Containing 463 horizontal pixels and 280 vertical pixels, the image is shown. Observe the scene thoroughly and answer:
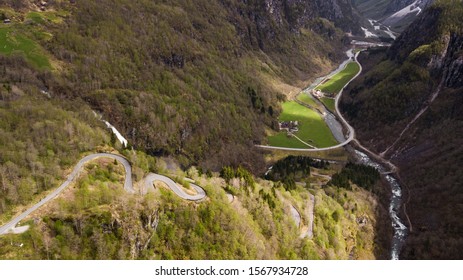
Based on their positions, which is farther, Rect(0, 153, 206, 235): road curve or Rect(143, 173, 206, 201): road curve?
Rect(143, 173, 206, 201): road curve

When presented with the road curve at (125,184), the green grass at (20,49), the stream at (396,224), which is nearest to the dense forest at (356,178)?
the stream at (396,224)

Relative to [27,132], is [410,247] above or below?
below

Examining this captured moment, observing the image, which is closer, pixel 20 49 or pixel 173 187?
pixel 173 187

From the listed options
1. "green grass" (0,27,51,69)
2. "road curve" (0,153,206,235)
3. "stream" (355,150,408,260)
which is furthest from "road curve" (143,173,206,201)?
"green grass" (0,27,51,69)

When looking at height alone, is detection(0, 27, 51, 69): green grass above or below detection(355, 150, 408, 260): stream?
above

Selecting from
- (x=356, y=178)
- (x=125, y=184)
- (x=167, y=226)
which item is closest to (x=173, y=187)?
(x=125, y=184)

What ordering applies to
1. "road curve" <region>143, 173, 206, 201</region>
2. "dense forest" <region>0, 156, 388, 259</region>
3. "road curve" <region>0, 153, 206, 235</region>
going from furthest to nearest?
"road curve" <region>143, 173, 206, 201</region> < "road curve" <region>0, 153, 206, 235</region> < "dense forest" <region>0, 156, 388, 259</region>

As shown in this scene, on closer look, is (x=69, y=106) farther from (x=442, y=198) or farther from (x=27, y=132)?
(x=442, y=198)

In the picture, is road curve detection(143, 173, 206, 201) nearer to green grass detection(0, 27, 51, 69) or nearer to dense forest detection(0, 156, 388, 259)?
dense forest detection(0, 156, 388, 259)

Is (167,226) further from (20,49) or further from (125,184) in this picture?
(20,49)

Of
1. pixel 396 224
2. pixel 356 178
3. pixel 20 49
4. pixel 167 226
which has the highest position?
pixel 167 226

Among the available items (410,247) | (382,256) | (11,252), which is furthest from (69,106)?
(410,247)
